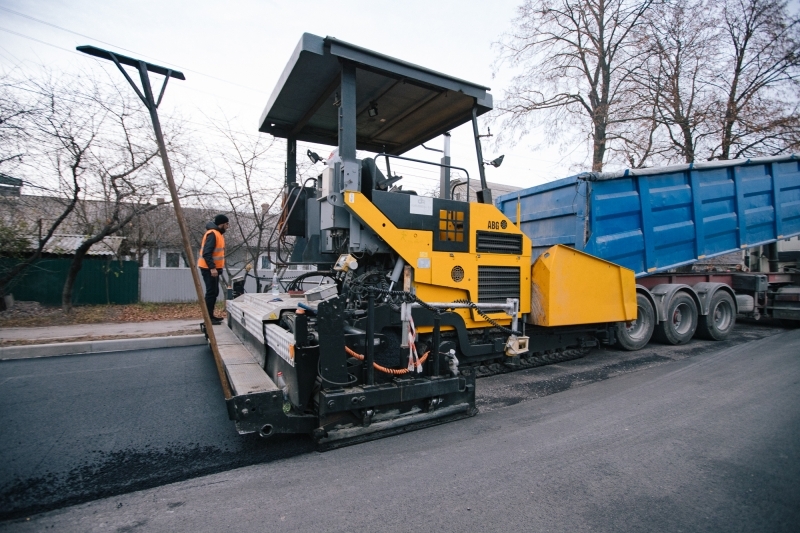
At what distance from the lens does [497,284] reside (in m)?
4.66

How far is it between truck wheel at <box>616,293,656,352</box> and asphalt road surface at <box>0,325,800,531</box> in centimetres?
172

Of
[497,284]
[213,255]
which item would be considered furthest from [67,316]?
[497,284]

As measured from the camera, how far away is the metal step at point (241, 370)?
3.04 metres

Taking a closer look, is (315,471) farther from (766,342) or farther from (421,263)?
(766,342)

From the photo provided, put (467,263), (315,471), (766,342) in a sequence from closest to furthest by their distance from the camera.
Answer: (315,471) < (467,263) < (766,342)

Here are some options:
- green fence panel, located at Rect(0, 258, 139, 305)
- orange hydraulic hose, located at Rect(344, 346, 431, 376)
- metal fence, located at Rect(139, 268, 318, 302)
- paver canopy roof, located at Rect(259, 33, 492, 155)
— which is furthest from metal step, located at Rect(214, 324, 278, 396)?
green fence panel, located at Rect(0, 258, 139, 305)

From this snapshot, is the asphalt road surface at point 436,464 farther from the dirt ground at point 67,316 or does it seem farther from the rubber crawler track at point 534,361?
the dirt ground at point 67,316

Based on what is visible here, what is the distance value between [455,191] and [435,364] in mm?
1987

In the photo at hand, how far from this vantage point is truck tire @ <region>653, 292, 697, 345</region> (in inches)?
276

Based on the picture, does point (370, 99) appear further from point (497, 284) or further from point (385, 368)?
point (385, 368)

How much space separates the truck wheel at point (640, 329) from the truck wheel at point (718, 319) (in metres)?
1.40

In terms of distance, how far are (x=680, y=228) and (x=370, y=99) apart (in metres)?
5.59

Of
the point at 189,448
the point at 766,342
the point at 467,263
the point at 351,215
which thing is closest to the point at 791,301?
the point at 766,342

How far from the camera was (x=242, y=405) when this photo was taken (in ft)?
9.13
